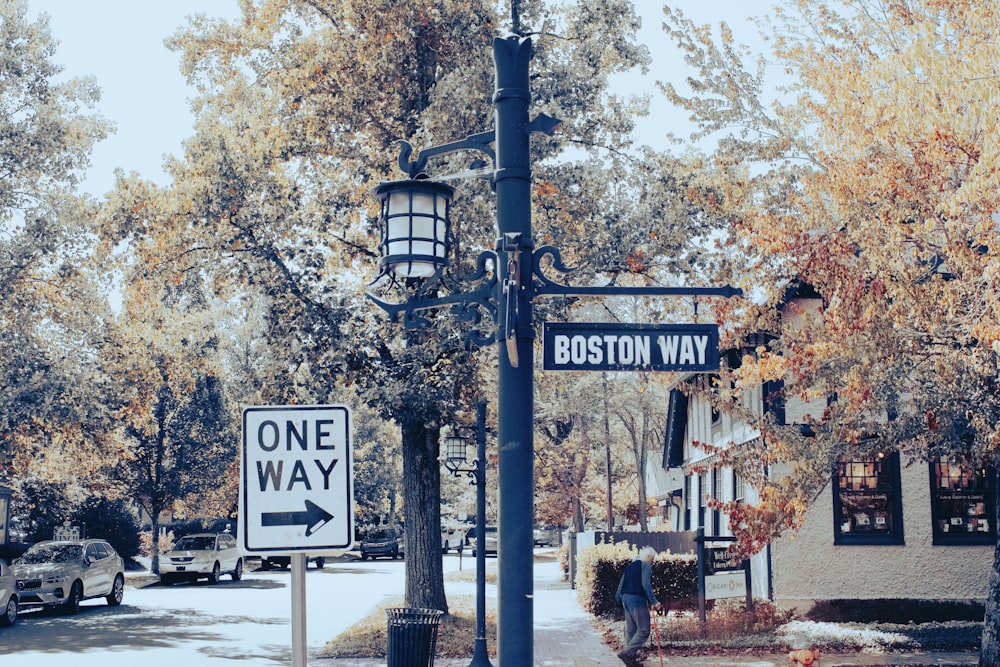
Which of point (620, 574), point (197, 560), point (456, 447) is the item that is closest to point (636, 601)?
point (456, 447)

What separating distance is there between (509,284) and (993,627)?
9.63 meters

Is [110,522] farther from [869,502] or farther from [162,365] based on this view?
[869,502]

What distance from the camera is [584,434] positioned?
45.6 m

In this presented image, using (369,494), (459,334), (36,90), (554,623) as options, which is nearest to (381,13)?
(459,334)

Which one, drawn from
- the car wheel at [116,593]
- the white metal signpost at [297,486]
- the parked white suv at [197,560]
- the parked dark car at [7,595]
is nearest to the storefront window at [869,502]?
the parked dark car at [7,595]

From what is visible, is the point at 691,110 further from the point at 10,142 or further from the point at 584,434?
the point at 584,434

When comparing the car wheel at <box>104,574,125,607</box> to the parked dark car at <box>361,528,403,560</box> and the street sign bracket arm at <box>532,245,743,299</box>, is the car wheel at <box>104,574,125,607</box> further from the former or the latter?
the parked dark car at <box>361,528,403,560</box>

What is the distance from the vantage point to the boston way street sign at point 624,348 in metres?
6.45

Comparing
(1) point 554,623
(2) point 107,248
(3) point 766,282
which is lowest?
(1) point 554,623

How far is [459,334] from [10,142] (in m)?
15.6

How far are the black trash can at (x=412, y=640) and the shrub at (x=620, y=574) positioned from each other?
Result: 28.3 feet

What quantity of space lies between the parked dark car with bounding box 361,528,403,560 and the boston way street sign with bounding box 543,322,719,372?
47.0 meters

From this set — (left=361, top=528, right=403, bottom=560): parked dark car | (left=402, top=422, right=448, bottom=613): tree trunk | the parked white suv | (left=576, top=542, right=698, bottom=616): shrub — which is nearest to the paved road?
the parked white suv

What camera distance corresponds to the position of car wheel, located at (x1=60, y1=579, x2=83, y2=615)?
24.2 meters
